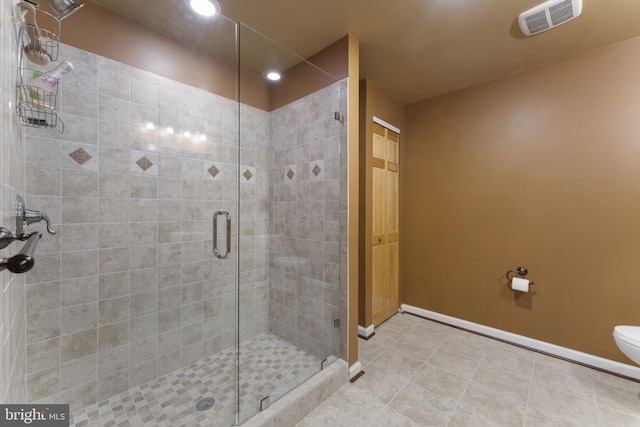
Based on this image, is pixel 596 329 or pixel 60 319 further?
pixel 596 329

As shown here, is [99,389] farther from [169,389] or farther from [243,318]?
[243,318]

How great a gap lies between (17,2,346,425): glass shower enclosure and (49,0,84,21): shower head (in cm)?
27

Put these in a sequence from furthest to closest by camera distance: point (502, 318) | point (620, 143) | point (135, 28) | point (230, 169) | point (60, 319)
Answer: point (502, 318) → point (230, 169) → point (620, 143) → point (135, 28) → point (60, 319)

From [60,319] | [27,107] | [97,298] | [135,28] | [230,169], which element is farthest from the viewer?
[230,169]

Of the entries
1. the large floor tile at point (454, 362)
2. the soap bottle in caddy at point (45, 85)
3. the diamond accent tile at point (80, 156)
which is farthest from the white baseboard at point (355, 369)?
the soap bottle in caddy at point (45, 85)

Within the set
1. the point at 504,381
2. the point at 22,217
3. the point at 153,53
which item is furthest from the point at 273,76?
the point at 504,381

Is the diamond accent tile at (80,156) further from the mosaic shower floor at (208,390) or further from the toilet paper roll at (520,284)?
the toilet paper roll at (520,284)

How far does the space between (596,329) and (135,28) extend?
4.15 metres

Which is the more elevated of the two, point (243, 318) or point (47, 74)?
point (47, 74)

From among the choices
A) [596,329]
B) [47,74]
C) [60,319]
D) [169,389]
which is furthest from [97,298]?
[596,329]

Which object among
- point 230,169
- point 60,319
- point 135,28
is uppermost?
point 135,28

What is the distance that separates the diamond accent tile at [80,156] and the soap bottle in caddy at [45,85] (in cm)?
26

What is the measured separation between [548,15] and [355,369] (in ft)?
9.20

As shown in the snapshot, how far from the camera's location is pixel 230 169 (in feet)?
7.48
